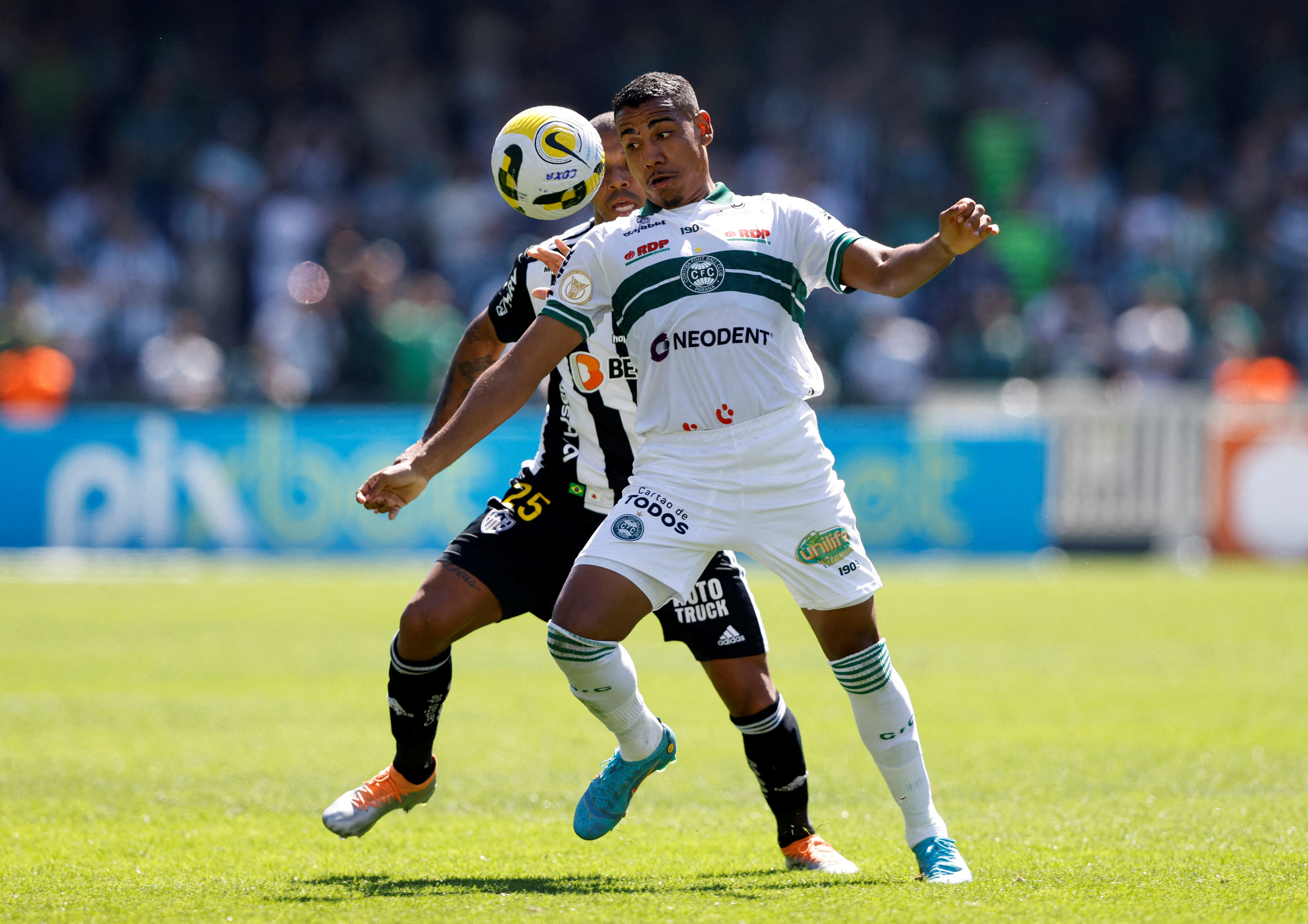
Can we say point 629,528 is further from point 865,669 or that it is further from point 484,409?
point 865,669

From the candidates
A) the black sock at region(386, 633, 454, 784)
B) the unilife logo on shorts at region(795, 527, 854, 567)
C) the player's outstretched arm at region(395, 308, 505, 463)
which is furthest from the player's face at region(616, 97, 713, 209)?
the black sock at region(386, 633, 454, 784)

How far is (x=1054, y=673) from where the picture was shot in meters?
9.82

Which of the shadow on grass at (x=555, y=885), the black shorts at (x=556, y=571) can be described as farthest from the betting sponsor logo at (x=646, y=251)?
the shadow on grass at (x=555, y=885)

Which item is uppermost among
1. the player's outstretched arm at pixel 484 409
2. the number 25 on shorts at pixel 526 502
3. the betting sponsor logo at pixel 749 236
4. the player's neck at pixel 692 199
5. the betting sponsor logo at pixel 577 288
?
the player's neck at pixel 692 199

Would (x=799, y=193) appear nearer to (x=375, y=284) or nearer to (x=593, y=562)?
(x=375, y=284)

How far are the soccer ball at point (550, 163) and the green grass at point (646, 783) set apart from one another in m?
2.21

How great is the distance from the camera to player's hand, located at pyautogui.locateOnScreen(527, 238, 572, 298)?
5176 millimetres

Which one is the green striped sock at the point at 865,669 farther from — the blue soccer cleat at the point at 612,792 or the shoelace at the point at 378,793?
the shoelace at the point at 378,793

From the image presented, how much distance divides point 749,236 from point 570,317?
0.60m

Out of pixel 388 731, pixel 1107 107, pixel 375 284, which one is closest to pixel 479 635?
pixel 388 731

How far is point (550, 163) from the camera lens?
5.39m

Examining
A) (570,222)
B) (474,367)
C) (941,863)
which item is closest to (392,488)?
(474,367)

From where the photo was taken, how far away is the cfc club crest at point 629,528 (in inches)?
186

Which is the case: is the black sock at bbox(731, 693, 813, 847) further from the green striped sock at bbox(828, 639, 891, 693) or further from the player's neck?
the player's neck
